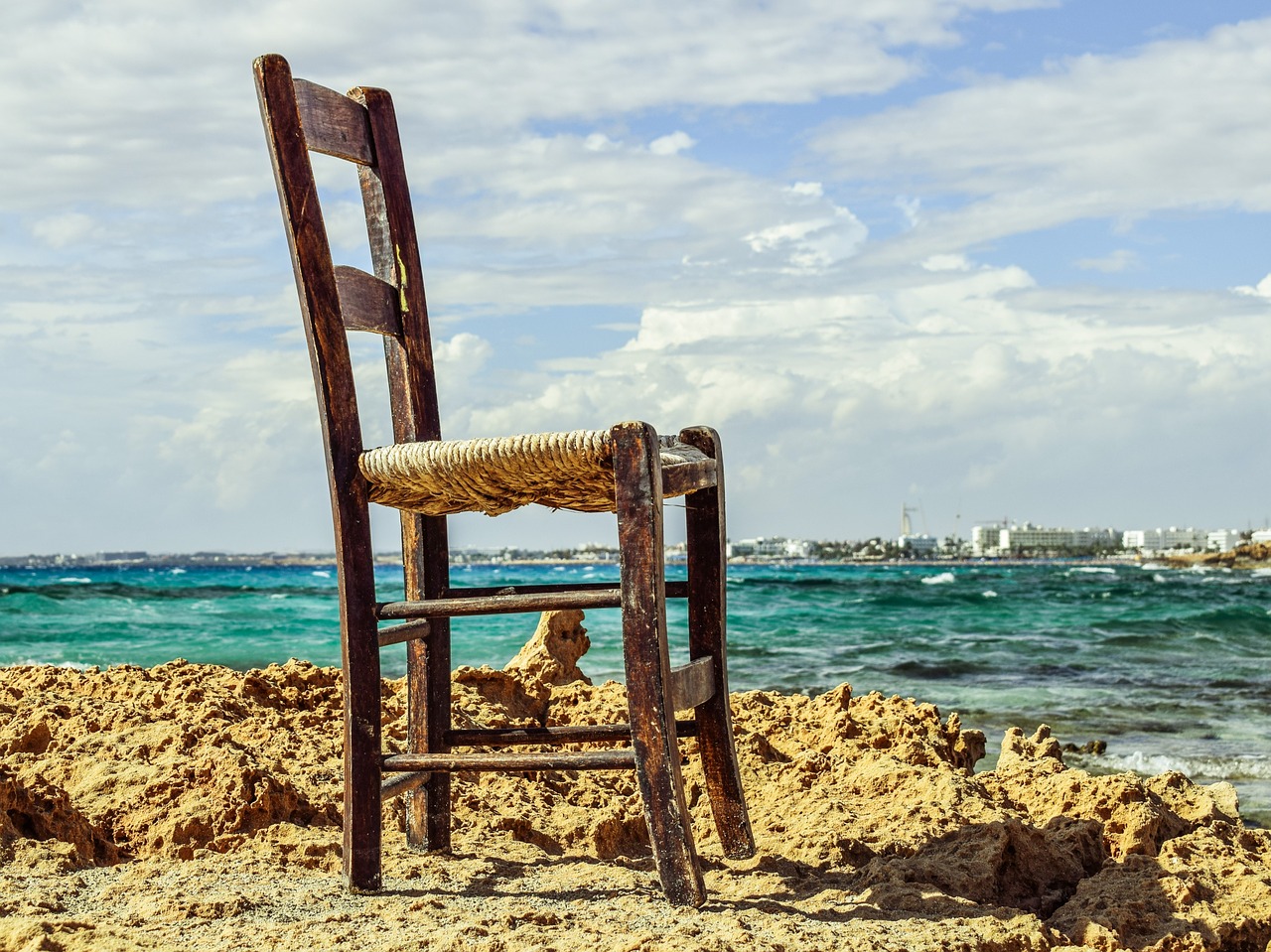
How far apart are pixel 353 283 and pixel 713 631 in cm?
118

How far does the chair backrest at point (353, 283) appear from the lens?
260 centimetres

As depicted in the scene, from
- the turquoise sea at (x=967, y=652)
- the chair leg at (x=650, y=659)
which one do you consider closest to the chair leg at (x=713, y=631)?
the chair leg at (x=650, y=659)

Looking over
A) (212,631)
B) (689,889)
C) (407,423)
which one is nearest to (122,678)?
(407,423)

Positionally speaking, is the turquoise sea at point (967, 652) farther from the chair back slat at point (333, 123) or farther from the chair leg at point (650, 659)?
the chair back slat at point (333, 123)

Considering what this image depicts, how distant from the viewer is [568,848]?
3133 mm

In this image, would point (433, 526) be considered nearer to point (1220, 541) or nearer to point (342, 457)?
point (342, 457)

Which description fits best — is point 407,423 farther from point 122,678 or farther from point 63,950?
point 122,678

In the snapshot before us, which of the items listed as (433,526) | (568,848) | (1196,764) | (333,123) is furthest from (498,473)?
(1196,764)

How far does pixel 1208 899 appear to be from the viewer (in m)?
2.69

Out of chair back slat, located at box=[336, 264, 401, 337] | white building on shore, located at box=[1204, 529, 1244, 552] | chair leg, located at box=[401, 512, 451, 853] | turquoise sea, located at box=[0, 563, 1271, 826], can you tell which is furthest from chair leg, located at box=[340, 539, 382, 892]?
white building on shore, located at box=[1204, 529, 1244, 552]

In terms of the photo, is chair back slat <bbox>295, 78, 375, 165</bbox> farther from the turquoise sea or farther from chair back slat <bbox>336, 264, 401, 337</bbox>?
the turquoise sea

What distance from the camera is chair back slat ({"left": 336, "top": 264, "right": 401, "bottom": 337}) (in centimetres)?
275

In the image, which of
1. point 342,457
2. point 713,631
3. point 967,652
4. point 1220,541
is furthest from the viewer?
point 1220,541

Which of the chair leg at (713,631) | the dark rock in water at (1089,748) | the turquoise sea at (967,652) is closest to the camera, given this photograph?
the chair leg at (713,631)
